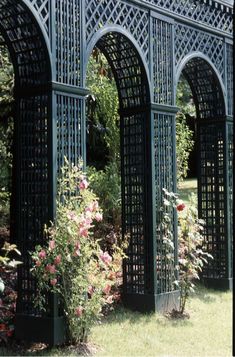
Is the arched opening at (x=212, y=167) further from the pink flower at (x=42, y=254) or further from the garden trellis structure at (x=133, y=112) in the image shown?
the pink flower at (x=42, y=254)

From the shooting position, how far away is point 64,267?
16.0 feet

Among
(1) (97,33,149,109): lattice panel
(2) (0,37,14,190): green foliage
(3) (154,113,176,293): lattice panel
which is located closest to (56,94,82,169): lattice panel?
(1) (97,33,149,109): lattice panel

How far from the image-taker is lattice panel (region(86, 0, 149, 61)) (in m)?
5.71

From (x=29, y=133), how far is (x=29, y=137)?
0.13ft

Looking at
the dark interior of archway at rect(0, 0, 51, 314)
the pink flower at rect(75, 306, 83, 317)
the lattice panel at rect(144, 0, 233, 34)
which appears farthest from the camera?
the lattice panel at rect(144, 0, 233, 34)

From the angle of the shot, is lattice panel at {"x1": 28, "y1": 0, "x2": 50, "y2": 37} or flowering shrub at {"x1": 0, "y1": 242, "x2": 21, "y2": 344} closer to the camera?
flowering shrub at {"x1": 0, "y1": 242, "x2": 21, "y2": 344}

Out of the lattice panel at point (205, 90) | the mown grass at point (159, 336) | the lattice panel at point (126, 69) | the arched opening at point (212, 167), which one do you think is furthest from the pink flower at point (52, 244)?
the lattice panel at point (205, 90)

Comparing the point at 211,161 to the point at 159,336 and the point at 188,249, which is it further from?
the point at 159,336

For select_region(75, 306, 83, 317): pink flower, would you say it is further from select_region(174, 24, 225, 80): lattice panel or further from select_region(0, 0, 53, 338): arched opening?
select_region(174, 24, 225, 80): lattice panel

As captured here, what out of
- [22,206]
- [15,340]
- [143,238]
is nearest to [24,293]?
[15,340]

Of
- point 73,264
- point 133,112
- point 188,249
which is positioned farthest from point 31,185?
point 188,249

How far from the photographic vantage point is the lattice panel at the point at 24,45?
510 cm

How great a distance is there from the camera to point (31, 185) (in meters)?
5.27

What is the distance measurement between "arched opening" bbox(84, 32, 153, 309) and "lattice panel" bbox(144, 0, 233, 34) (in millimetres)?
707
